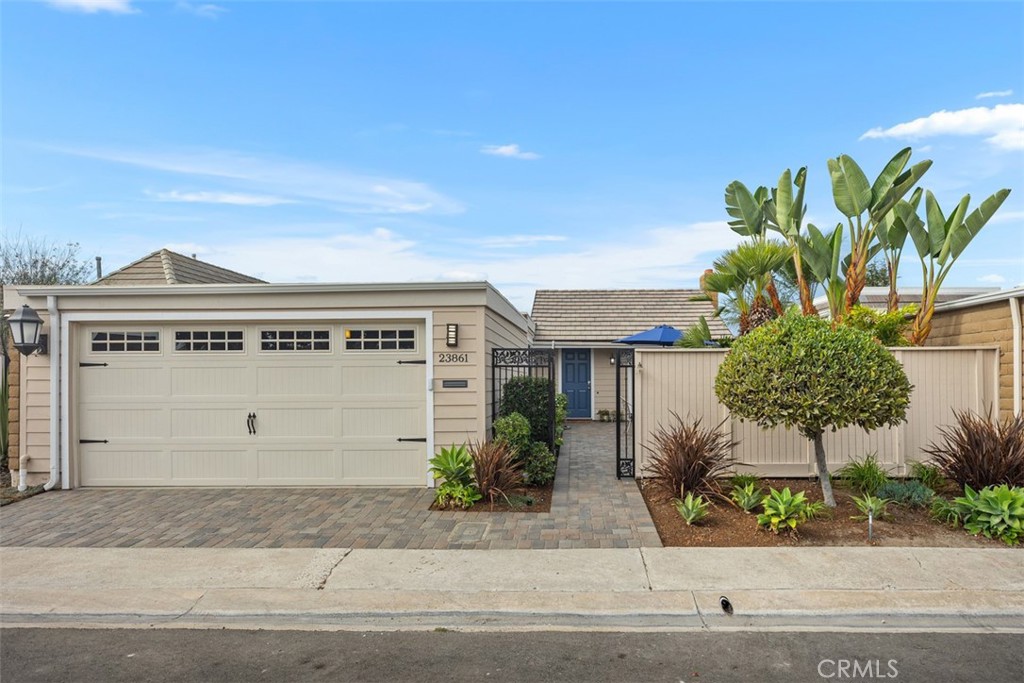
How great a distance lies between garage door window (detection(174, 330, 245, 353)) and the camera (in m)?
9.05

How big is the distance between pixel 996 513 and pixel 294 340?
8509mm

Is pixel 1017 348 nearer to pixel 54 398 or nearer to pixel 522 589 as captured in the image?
pixel 522 589

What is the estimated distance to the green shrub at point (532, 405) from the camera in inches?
381

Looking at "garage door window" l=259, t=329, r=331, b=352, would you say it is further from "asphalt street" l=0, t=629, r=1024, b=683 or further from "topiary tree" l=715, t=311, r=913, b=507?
"topiary tree" l=715, t=311, r=913, b=507

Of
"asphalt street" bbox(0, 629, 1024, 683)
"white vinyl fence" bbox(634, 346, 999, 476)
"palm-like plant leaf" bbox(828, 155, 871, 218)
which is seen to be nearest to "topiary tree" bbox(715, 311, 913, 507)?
"white vinyl fence" bbox(634, 346, 999, 476)

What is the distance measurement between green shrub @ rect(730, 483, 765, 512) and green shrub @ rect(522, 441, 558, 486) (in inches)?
99.2

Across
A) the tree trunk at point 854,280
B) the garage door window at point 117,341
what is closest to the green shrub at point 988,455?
the tree trunk at point 854,280

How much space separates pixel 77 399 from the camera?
9102mm

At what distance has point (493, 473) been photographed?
7.81 m

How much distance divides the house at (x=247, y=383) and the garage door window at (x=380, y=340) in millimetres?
20

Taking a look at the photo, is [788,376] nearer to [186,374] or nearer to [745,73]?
[745,73]

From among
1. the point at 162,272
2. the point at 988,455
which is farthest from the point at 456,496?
the point at 162,272

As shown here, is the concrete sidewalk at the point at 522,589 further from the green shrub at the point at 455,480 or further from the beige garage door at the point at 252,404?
the beige garage door at the point at 252,404

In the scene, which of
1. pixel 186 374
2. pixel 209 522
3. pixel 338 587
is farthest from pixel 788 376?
pixel 186 374
